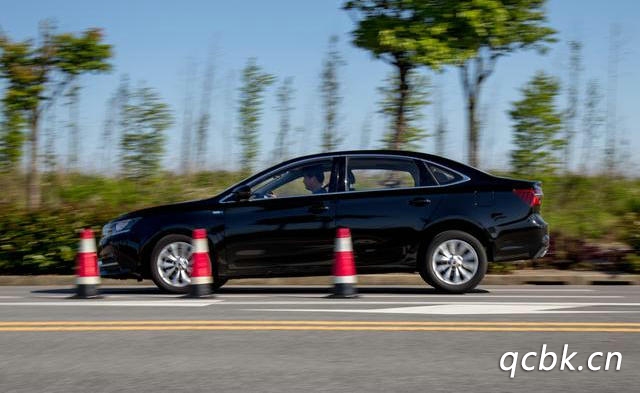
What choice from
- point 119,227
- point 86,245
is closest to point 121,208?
point 119,227

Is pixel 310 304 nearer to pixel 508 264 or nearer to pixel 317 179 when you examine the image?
pixel 317 179

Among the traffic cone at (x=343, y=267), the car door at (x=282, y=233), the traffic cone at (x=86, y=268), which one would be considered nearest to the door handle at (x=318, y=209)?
the car door at (x=282, y=233)

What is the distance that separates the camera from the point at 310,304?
419 inches

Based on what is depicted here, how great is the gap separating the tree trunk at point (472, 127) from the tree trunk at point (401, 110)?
3.59 ft

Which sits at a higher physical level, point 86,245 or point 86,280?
point 86,245

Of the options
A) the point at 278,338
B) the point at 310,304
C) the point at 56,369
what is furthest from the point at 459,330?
the point at 56,369

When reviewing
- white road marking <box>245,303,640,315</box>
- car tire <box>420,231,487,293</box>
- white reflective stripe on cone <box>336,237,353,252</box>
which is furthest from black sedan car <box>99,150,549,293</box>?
white road marking <box>245,303,640,315</box>

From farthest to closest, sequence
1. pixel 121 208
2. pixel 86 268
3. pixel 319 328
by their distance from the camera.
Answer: pixel 121 208 < pixel 86 268 < pixel 319 328

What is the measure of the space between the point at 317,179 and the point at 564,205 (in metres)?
7.21

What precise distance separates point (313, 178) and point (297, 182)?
194 millimetres

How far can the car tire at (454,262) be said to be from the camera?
11836 mm

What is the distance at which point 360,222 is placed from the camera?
1201 cm

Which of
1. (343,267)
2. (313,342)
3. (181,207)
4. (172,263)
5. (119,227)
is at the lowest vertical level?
(313,342)

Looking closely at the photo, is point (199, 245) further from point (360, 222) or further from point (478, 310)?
point (478, 310)
